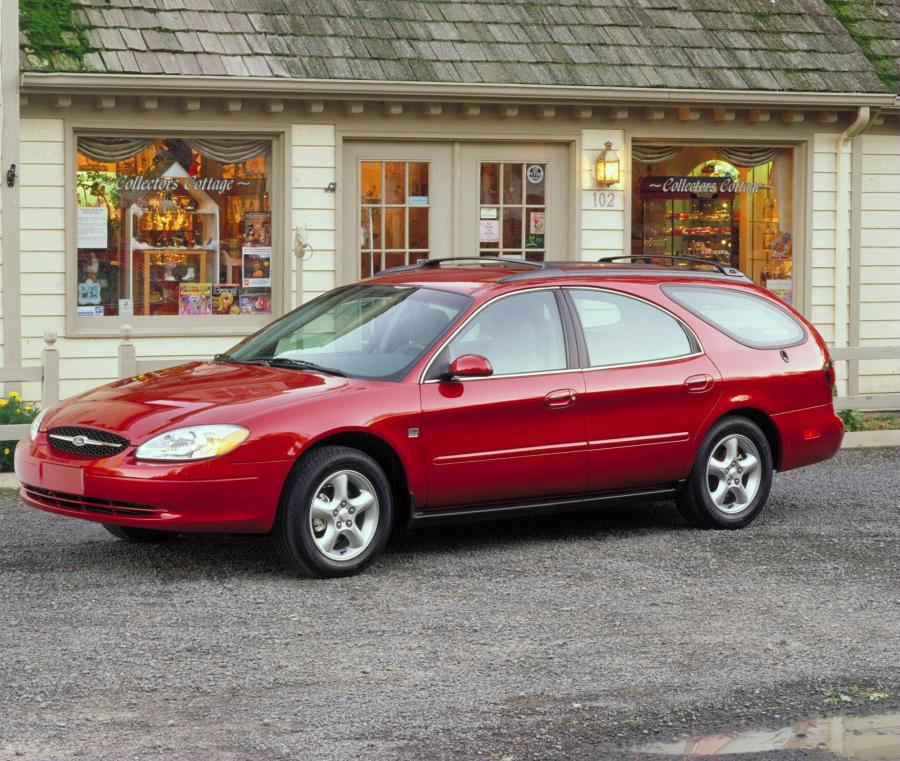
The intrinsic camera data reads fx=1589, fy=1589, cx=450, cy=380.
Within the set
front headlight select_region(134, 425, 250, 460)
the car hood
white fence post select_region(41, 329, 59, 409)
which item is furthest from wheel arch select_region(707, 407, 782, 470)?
white fence post select_region(41, 329, 59, 409)

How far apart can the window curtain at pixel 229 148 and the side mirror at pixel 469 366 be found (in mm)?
6518

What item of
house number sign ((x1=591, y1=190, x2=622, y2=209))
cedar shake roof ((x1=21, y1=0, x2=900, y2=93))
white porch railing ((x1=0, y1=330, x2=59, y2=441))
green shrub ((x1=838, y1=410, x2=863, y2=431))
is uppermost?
cedar shake roof ((x1=21, y1=0, x2=900, y2=93))

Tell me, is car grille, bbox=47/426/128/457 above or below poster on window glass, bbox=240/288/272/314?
below

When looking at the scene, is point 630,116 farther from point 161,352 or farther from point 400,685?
point 400,685

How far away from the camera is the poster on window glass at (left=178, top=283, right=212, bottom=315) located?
14016mm

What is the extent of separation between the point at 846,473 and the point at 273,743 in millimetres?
7198

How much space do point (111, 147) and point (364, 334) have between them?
5997 mm

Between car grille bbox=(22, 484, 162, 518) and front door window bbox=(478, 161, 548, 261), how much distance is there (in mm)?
7636

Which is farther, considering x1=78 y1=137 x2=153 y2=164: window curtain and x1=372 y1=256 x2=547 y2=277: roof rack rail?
x1=78 y1=137 x2=153 y2=164: window curtain

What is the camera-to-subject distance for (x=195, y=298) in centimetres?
1406

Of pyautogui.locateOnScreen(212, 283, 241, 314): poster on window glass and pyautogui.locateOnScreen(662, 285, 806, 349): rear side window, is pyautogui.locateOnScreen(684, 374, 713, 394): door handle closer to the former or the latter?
pyautogui.locateOnScreen(662, 285, 806, 349): rear side window

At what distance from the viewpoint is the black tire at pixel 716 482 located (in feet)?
29.4

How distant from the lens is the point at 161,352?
45.4 feet

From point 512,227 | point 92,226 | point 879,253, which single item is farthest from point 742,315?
point 879,253
